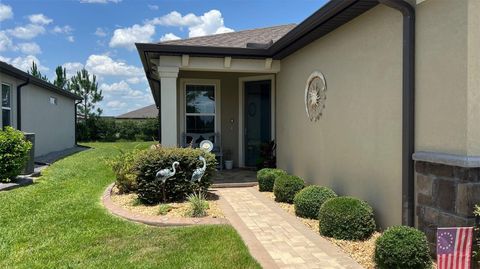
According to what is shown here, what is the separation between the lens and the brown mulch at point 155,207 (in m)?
5.73

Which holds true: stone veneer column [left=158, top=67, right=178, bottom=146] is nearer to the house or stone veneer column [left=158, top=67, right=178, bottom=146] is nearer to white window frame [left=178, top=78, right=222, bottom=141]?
the house

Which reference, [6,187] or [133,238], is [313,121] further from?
[6,187]

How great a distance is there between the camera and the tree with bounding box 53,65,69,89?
37.1m

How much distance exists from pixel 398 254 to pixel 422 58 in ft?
6.60

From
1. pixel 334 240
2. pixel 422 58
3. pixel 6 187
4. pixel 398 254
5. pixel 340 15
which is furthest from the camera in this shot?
pixel 6 187

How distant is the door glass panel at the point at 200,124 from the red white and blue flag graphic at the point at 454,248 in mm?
8449

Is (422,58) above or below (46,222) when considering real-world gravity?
above

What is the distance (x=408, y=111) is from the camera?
416 cm

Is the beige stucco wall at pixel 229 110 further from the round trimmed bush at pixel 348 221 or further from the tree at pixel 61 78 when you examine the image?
the tree at pixel 61 78

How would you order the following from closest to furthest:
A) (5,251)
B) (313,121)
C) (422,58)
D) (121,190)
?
(422,58), (5,251), (313,121), (121,190)

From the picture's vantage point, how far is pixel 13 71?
12.5 metres

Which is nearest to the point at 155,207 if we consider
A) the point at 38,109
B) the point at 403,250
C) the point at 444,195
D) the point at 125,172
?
the point at 125,172

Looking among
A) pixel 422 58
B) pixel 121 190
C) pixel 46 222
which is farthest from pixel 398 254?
pixel 121 190

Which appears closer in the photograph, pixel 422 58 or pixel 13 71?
pixel 422 58
